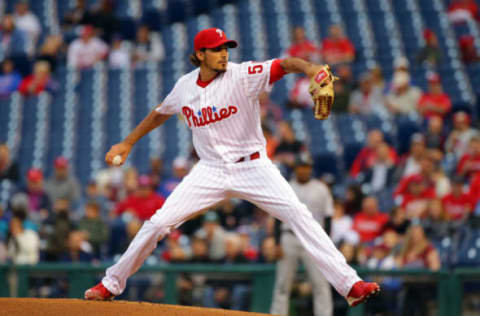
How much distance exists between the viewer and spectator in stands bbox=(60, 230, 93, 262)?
8.41 meters

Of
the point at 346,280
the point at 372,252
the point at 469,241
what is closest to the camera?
the point at 346,280

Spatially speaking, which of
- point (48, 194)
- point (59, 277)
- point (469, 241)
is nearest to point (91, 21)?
point (48, 194)

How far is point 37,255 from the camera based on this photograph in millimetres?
8672

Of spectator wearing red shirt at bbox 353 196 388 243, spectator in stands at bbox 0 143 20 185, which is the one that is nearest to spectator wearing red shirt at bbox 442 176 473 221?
spectator wearing red shirt at bbox 353 196 388 243

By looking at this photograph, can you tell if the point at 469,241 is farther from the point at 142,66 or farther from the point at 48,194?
the point at 142,66

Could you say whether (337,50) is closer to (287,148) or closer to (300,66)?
(287,148)

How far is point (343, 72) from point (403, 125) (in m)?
1.33

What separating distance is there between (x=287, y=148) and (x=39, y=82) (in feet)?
14.1

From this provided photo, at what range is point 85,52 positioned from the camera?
12.2m

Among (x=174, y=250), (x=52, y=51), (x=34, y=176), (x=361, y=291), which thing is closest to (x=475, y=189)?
(x=174, y=250)

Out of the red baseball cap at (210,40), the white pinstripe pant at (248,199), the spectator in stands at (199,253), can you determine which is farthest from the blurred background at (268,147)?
the red baseball cap at (210,40)

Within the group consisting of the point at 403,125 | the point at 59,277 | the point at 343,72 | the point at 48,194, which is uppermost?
the point at 343,72

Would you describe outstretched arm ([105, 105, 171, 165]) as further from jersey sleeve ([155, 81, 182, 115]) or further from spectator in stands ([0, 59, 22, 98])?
spectator in stands ([0, 59, 22, 98])

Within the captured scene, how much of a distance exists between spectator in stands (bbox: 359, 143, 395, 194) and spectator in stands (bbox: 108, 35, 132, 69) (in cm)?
462
